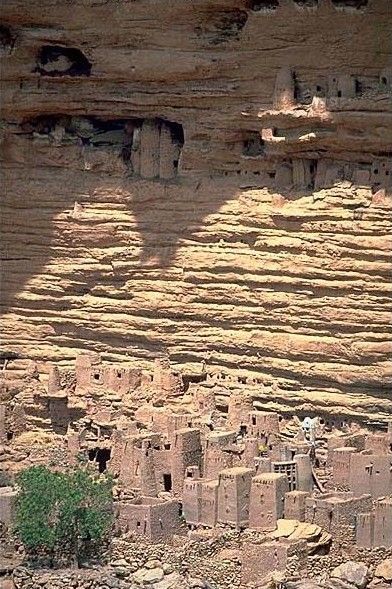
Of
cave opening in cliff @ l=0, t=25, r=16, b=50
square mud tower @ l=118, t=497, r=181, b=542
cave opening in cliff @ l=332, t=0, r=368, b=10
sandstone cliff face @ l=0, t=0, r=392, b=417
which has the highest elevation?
Result: cave opening in cliff @ l=332, t=0, r=368, b=10

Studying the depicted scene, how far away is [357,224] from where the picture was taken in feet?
75.6

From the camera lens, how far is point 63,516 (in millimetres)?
21031

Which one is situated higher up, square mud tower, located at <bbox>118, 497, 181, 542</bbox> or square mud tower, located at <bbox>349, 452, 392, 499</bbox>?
square mud tower, located at <bbox>349, 452, 392, 499</bbox>

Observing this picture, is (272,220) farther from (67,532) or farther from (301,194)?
(67,532)

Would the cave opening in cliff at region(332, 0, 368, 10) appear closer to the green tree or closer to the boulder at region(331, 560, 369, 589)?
the green tree

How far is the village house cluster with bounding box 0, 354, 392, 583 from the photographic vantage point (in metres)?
20.8

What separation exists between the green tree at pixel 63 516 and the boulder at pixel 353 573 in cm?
191

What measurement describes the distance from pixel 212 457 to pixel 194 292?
3.00 meters

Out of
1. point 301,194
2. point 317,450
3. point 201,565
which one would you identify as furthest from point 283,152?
point 201,565

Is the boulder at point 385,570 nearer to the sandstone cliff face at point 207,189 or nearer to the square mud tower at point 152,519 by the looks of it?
the square mud tower at point 152,519

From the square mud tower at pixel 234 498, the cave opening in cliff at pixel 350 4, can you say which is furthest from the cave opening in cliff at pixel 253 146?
the square mud tower at pixel 234 498

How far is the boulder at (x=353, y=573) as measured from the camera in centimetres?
2031

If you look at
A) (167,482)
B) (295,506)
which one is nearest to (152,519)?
(167,482)

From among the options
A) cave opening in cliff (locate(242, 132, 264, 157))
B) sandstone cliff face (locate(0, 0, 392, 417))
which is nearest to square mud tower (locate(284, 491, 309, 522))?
sandstone cliff face (locate(0, 0, 392, 417))
